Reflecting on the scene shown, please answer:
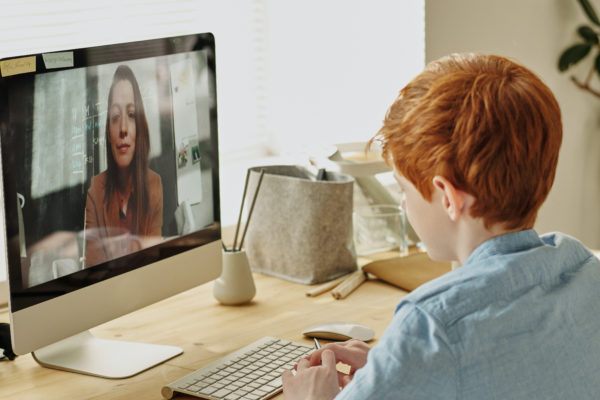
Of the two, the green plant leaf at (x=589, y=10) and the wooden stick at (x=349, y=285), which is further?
the green plant leaf at (x=589, y=10)

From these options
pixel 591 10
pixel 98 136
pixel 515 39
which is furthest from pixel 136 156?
pixel 591 10

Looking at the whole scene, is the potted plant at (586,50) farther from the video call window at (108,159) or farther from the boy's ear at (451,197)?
the boy's ear at (451,197)

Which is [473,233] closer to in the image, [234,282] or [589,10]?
[234,282]

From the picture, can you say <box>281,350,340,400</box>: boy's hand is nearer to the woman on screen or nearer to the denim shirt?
the denim shirt

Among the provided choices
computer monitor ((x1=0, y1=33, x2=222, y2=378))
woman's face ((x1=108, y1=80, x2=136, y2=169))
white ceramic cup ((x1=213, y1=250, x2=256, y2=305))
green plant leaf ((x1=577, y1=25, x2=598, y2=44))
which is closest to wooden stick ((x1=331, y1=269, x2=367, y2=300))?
white ceramic cup ((x1=213, y1=250, x2=256, y2=305))

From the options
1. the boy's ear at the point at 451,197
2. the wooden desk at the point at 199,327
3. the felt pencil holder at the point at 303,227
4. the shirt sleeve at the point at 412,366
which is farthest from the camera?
the felt pencil holder at the point at 303,227

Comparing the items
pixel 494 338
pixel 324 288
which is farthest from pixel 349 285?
pixel 494 338

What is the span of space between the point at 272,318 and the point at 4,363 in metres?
0.51

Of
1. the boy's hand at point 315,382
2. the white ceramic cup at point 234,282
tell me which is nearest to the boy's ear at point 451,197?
the boy's hand at point 315,382

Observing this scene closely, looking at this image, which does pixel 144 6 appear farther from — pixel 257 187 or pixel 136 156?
pixel 136 156

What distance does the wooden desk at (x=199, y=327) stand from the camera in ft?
4.64

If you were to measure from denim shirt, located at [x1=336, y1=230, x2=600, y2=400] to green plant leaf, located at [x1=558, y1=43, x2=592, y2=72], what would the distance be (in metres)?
2.18

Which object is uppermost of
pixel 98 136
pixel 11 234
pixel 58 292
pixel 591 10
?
pixel 591 10

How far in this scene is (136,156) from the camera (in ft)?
4.95
